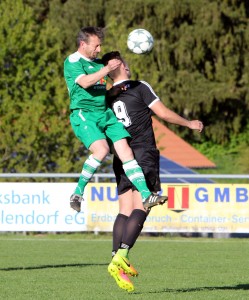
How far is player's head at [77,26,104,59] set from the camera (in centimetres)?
932

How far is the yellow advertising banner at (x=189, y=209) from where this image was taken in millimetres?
19172

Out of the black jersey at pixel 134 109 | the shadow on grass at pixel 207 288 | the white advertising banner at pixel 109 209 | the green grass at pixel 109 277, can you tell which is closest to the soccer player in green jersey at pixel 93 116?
the black jersey at pixel 134 109

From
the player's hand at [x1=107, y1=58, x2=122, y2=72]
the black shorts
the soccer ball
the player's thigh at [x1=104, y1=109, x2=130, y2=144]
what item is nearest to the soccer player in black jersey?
the black shorts

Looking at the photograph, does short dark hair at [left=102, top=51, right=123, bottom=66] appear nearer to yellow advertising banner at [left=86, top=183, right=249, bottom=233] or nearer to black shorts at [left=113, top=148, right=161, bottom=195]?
black shorts at [left=113, top=148, right=161, bottom=195]

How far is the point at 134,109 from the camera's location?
9539mm

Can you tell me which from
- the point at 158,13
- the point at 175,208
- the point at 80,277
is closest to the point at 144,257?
the point at 80,277

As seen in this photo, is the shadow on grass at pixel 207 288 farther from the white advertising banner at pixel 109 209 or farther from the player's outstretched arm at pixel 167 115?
the white advertising banner at pixel 109 209

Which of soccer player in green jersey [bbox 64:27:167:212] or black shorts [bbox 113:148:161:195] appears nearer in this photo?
soccer player in green jersey [bbox 64:27:167:212]

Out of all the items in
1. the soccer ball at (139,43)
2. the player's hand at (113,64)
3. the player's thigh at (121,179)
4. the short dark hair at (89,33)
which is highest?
the short dark hair at (89,33)

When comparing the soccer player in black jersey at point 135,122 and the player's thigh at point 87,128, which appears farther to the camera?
the soccer player in black jersey at point 135,122

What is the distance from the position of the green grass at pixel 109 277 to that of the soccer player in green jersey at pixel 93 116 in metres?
0.93

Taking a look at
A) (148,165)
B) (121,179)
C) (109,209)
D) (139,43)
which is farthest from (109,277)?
(109,209)

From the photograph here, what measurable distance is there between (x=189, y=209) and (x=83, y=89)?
10.1 meters

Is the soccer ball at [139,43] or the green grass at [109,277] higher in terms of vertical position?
the soccer ball at [139,43]
